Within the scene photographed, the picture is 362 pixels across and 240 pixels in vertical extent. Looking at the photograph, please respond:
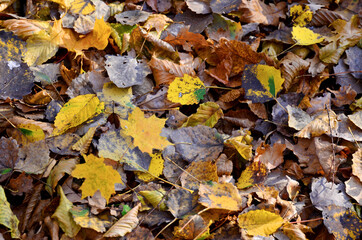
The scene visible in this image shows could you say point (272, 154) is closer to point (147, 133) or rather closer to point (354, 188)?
point (354, 188)

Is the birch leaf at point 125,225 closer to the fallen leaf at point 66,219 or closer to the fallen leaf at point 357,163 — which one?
the fallen leaf at point 66,219

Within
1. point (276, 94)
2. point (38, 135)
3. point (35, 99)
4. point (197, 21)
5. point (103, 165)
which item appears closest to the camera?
point (103, 165)

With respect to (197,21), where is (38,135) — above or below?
below

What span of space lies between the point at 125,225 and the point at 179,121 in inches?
28.0

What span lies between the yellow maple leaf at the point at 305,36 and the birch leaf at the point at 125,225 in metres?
1.66

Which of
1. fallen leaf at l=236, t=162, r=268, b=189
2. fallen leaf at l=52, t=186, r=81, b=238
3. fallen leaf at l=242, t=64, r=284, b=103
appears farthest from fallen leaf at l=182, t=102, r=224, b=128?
fallen leaf at l=52, t=186, r=81, b=238

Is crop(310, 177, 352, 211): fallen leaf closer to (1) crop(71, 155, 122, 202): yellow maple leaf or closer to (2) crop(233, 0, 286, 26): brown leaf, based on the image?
(1) crop(71, 155, 122, 202): yellow maple leaf

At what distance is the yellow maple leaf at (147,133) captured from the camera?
1.70 m

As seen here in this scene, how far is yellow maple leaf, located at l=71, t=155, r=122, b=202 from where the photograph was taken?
1.56 m

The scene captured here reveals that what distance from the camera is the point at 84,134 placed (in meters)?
1.80

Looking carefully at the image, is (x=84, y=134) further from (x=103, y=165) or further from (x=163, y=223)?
(x=163, y=223)

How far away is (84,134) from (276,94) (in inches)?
49.7

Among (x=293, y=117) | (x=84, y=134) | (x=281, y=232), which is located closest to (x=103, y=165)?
(x=84, y=134)

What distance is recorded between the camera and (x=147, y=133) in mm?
1714
